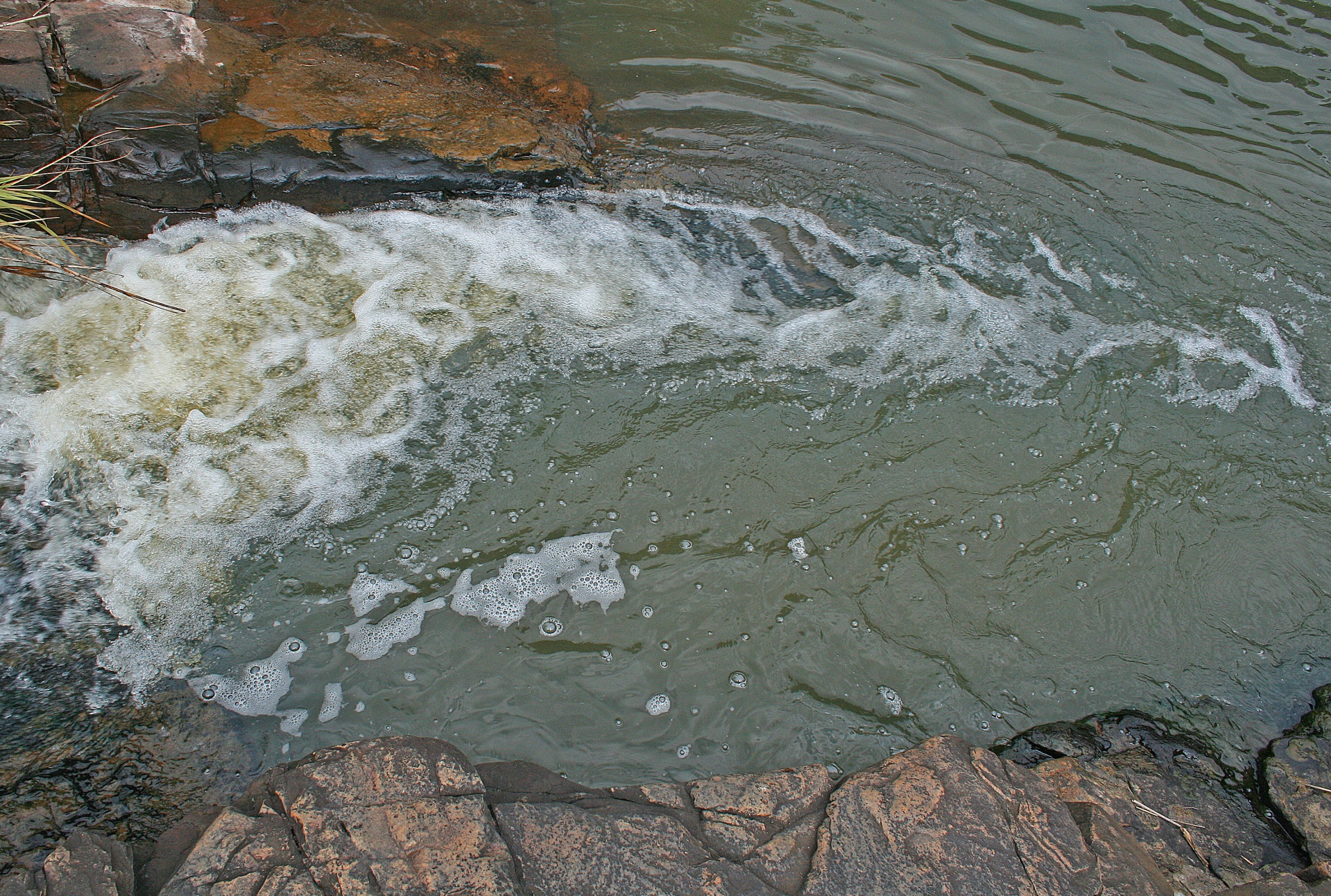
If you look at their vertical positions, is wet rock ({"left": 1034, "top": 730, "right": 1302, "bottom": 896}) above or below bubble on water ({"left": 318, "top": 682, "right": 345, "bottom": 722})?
Result: above

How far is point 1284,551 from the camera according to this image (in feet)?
12.8

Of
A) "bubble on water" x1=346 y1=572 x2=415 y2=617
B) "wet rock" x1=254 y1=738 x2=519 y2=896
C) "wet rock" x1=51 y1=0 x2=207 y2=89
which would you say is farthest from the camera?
"wet rock" x1=51 y1=0 x2=207 y2=89

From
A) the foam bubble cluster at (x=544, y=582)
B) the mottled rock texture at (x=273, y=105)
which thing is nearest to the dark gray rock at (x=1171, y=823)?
the foam bubble cluster at (x=544, y=582)

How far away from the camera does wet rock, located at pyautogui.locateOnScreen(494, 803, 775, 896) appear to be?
8.13 ft

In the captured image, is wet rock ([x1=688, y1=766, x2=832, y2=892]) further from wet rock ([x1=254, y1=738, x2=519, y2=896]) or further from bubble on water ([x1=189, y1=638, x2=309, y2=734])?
bubble on water ([x1=189, y1=638, x2=309, y2=734])

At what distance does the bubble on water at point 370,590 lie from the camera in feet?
11.2

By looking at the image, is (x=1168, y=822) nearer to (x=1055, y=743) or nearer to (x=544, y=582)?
(x=1055, y=743)

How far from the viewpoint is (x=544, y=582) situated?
139 inches

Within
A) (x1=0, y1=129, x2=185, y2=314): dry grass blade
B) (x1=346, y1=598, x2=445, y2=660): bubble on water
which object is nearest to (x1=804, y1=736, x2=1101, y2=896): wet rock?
(x1=346, y1=598, x2=445, y2=660): bubble on water

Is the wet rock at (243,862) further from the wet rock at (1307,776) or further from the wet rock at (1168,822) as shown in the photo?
the wet rock at (1307,776)

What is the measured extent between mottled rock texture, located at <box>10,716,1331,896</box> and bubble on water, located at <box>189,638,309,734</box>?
1.23 ft

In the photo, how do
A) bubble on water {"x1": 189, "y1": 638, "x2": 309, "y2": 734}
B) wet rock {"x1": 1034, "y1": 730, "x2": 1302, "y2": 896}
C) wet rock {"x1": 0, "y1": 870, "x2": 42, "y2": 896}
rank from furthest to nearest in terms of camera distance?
bubble on water {"x1": 189, "y1": 638, "x2": 309, "y2": 734} → wet rock {"x1": 1034, "y1": 730, "x2": 1302, "y2": 896} → wet rock {"x1": 0, "y1": 870, "x2": 42, "y2": 896}

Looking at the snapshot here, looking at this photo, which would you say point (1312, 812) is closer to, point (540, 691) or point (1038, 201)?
point (540, 691)

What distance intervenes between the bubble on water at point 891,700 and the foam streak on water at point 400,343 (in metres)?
1.83
